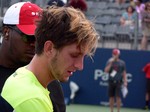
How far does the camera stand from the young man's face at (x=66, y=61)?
2.50m

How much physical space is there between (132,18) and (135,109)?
3.11 m

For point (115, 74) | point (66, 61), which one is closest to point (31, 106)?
point (66, 61)

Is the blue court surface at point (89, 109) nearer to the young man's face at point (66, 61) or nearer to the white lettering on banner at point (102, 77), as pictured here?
the white lettering on banner at point (102, 77)

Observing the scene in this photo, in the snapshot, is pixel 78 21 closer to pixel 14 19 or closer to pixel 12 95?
pixel 12 95

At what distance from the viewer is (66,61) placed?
2504 mm

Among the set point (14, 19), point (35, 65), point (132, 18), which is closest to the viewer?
point (35, 65)

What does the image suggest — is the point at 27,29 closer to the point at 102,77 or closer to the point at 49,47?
the point at 49,47

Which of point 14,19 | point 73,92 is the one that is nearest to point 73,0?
point 73,92

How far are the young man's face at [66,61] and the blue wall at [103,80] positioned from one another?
15414mm

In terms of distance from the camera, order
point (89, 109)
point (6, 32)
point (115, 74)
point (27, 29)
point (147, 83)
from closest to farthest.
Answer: point (27, 29), point (6, 32), point (115, 74), point (89, 109), point (147, 83)

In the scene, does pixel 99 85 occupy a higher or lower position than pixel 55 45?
lower

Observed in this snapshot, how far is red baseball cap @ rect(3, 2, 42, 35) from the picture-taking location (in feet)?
11.8

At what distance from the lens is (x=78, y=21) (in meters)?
2.46

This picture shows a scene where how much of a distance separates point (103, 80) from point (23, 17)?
15.3 meters
